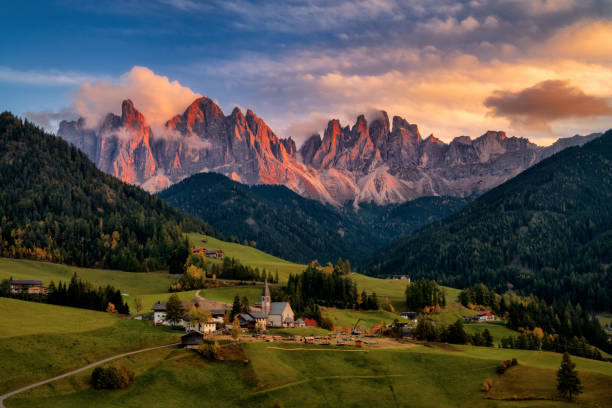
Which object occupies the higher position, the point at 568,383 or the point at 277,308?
the point at 277,308

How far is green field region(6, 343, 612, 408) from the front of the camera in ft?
275

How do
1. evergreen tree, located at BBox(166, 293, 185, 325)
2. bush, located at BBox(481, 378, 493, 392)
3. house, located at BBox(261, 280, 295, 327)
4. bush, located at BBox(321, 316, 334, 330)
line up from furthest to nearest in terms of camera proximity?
bush, located at BBox(321, 316, 334, 330), house, located at BBox(261, 280, 295, 327), evergreen tree, located at BBox(166, 293, 185, 325), bush, located at BBox(481, 378, 493, 392)

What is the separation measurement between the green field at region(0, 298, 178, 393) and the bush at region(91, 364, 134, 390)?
6239 millimetres

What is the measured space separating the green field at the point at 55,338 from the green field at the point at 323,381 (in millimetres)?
5317

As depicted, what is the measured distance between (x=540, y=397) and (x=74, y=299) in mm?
113972

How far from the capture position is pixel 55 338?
328ft

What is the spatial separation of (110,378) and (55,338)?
801 inches

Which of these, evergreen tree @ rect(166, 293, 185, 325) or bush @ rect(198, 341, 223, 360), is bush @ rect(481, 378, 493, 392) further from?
evergreen tree @ rect(166, 293, 185, 325)

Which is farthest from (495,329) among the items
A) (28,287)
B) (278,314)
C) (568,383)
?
(28,287)

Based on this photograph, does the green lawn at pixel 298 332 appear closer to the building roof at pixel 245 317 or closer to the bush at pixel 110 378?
the building roof at pixel 245 317

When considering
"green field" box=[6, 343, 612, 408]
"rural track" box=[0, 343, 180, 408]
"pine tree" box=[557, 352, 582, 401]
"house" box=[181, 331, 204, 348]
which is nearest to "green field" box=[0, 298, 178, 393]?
"rural track" box=[0, 343, 180, 408]

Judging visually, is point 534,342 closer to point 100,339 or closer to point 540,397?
point 540,397

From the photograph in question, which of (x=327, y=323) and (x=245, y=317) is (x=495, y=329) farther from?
(x=245, y=317)

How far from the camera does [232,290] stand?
199875mm
